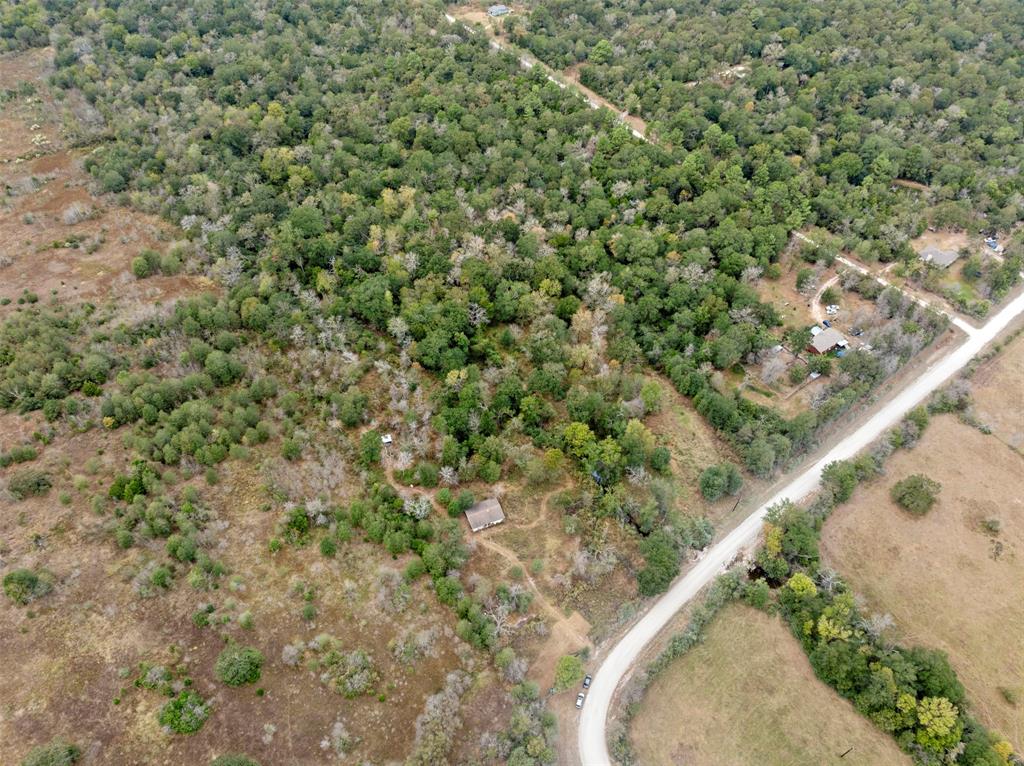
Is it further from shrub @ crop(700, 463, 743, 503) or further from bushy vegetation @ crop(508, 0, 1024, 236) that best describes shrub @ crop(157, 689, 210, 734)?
bushy vegetation @ crop(508, 0, 1024, 236)

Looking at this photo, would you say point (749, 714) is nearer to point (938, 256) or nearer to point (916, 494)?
point (916, 494)

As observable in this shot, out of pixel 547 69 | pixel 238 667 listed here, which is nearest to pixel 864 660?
pixel 238 667

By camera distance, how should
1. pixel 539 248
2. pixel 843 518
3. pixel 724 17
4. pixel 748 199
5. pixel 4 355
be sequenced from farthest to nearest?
1. pixel 724 17
2. pixel 748 199
3. pixel 539 248
4. pixel 4 355
5. pixel 843 518

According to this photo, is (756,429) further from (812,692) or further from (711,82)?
(711,82)

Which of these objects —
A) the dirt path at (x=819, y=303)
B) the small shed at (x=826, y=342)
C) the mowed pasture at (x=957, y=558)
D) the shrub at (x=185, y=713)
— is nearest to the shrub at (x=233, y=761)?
the shrub at (x=185, y=713)

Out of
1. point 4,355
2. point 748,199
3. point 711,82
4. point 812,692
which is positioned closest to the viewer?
point 812,692

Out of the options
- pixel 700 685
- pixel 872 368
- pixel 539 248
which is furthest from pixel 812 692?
pixel 539 248
